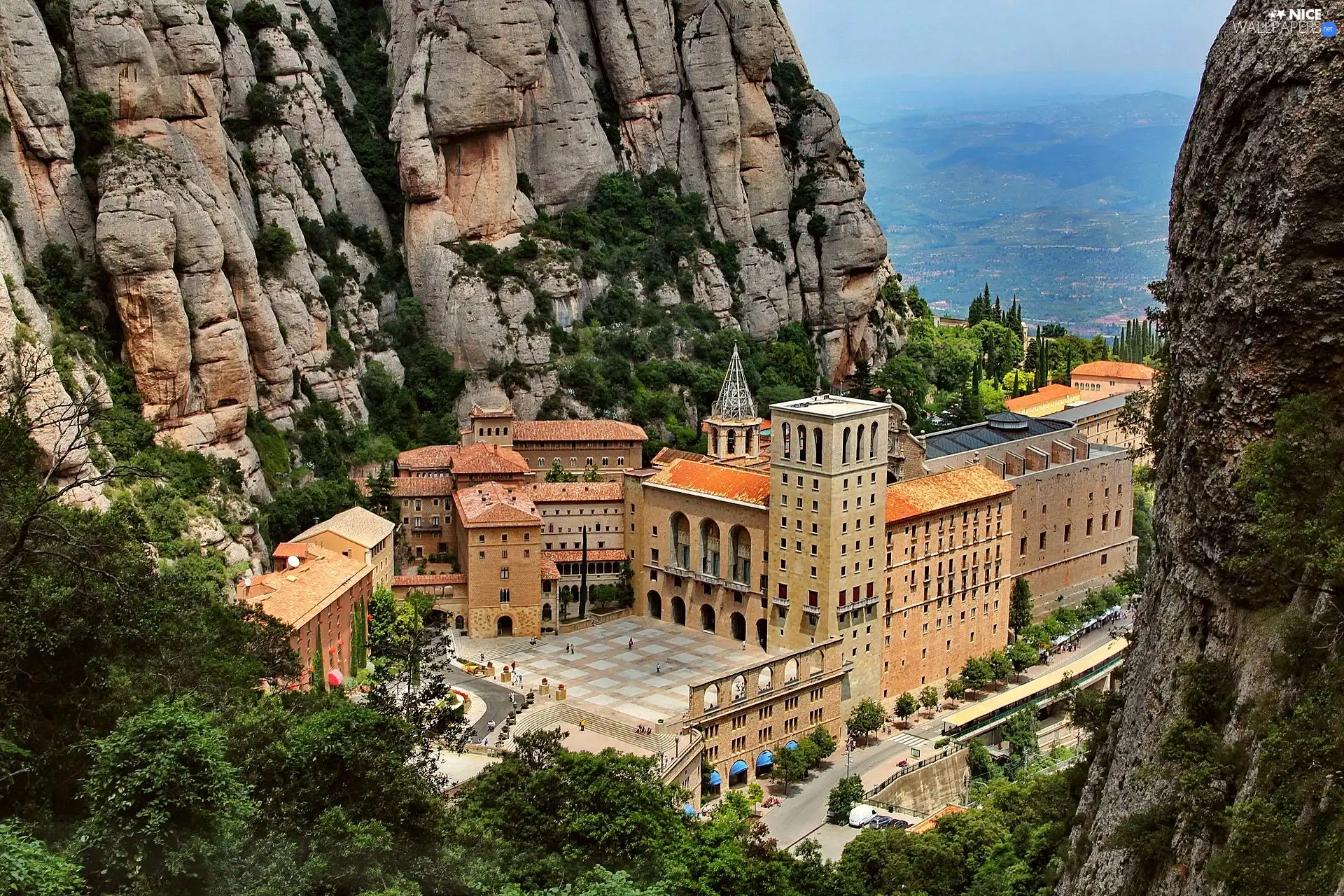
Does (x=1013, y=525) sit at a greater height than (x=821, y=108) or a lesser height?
lesser

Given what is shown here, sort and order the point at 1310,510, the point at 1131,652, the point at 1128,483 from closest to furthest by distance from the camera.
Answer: the point at 1310,510 < the point at 1131,652 < the point at 1128,483

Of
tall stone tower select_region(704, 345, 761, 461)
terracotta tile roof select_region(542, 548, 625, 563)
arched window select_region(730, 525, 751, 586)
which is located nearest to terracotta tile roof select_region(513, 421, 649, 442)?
tall stone tower select_region(704, 345, 761, 461)

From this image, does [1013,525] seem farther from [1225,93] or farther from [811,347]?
[1225,93]

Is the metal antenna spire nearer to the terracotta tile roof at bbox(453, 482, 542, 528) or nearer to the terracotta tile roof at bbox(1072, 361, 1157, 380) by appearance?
the terracotta tile roof at bbox(453, 482, 542, 528)

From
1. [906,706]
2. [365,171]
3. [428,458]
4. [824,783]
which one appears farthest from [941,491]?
[365,171]

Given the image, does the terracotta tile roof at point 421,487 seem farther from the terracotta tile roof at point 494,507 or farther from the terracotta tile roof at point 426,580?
the terracotta tile roof at point 426,580

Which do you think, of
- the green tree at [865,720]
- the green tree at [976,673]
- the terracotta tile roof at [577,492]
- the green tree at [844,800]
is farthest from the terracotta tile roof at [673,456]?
the green tree at [844,800]

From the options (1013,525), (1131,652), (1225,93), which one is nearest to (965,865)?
(1131,652)
